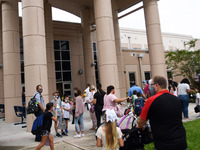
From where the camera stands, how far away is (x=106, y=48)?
11.0 meters

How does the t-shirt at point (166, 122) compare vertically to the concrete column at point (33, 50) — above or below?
below

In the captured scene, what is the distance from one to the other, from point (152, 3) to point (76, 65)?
11.2m

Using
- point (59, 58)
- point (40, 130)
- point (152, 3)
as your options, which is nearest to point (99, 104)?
point (40, 130)

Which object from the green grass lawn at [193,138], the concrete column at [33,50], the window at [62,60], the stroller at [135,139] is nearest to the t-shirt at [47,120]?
the stroller at [135,139]

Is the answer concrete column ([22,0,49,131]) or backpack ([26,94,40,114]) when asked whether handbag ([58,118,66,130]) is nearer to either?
backpack ([26,94,40,114])

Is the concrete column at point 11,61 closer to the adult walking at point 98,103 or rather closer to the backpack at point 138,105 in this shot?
the adult walking at point 98,103

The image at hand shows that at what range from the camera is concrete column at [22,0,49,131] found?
902cm

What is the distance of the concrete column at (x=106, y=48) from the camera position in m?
10.9

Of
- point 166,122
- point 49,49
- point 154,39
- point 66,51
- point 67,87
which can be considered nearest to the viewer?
point 166,122

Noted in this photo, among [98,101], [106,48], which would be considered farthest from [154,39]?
[98,101]

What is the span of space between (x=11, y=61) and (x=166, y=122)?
12.7 meters

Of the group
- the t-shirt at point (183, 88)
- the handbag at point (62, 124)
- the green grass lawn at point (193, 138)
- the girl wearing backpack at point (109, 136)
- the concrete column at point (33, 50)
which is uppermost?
the concrete column at point (33, 50)

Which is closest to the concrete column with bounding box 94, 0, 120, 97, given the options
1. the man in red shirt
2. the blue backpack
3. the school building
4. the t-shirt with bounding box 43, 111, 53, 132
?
the school building

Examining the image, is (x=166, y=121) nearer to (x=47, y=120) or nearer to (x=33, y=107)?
(x=47, y=120)
